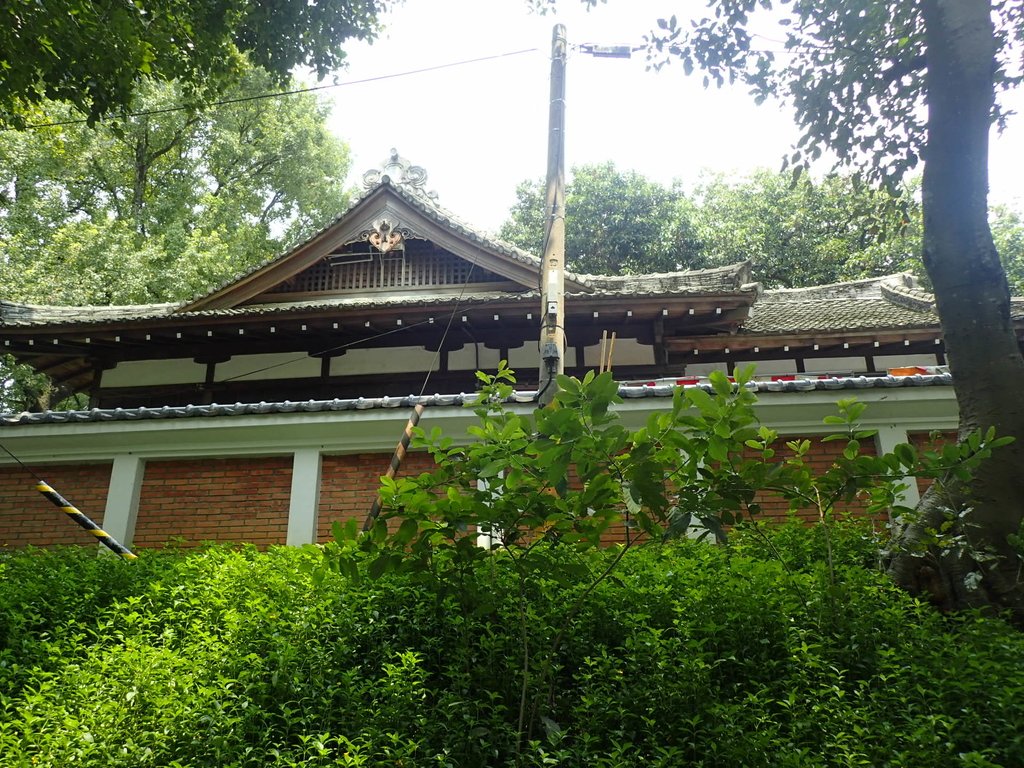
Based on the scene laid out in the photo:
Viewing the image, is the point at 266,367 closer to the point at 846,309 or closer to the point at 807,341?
the point at 807,341

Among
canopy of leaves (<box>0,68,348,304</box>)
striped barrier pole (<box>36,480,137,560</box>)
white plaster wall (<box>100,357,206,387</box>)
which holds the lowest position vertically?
striped barrier pole (<box>36,480,137,560</box>)

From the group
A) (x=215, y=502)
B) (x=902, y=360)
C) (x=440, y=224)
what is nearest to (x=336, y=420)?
(x=215, y=502)

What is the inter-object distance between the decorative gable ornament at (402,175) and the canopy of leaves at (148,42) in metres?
3.63

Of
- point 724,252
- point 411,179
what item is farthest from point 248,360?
point 724,252

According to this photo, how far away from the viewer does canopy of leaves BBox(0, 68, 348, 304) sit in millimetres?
18219

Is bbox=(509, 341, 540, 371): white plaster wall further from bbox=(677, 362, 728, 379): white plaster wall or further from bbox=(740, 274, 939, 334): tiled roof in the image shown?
bbox=(740, 274, 939, 334): tiled roof

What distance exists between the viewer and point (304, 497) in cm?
775

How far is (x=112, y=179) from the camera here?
21375 mm

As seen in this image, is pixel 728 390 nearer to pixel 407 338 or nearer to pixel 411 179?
pixel 407 338

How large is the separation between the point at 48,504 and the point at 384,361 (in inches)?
185

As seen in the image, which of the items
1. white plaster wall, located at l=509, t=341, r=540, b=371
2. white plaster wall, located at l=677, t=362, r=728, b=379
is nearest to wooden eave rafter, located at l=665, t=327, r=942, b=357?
white plaster wall, located at l=677, t=362, r=728, b=379

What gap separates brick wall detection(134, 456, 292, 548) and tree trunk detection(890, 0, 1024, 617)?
5.59 metres

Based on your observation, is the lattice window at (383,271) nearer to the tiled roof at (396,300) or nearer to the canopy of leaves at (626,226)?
the tiled roof at (396,300)

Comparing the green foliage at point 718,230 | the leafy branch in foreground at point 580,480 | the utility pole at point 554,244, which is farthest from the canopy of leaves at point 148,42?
the green foliage at point 718,230
